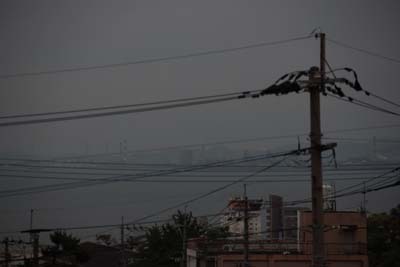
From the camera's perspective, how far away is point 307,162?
21344 millimetres

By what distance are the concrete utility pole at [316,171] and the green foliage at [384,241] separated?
34990 mm

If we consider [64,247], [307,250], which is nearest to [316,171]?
[64,247]

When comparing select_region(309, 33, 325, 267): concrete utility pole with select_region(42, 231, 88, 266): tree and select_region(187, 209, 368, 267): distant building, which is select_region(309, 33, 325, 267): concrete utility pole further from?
select_region(42, 231, 88, 266): tree

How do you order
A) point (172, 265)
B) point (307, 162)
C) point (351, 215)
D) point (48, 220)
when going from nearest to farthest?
point (307, 162), point (351, 215), point (172, 265), point (48, 220)

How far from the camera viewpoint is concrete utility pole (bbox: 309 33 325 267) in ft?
59.7

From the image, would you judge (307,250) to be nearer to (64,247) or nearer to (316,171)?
(64,247)

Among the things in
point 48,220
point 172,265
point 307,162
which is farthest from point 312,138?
point 48,220

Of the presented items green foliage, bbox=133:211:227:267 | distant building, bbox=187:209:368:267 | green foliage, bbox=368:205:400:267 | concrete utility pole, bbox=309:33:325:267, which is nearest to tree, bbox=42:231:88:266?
distant building, bbox=187:209:368:267

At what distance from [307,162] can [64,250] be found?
23030 mm

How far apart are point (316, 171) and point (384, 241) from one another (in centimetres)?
4377

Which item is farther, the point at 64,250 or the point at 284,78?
the point at 64,250

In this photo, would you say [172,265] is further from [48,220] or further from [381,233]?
[48,220]

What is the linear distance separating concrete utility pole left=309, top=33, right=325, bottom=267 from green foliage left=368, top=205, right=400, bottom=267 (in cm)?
3499

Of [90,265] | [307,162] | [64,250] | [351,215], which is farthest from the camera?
[90,265]
